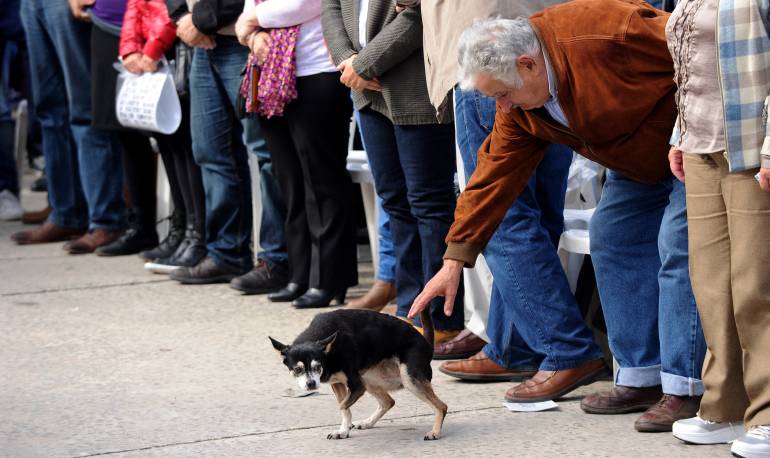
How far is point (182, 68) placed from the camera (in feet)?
23.1

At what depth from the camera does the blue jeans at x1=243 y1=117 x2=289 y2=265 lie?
6.67 m

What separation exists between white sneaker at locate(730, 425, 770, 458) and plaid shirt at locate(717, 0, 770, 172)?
75 centimetres

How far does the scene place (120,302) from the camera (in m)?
6.80

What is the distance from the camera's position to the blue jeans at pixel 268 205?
263 inches

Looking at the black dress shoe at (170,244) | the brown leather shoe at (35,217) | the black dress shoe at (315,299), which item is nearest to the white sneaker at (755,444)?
the black dress shoe at (315,299)

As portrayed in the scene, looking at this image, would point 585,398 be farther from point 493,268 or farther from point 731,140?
point 731,140

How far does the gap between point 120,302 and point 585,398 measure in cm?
304

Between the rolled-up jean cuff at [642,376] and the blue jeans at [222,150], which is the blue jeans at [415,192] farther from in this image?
the blue jeans at [222,150]

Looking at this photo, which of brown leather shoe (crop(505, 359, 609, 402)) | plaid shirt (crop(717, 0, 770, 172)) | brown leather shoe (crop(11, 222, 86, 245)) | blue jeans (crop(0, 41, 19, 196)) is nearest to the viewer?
plaid shirt (crop(717, 0, 770, 172))

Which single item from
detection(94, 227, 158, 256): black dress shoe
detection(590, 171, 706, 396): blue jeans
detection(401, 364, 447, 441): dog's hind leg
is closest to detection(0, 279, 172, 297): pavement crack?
detection(94, 227, 158, 256): black dress shoe

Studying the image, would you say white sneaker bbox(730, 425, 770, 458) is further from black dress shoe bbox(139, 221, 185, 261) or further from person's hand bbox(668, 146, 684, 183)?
black dress shoe bbox(139, 221, 185, 261)

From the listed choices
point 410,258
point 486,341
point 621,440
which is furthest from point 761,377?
point 410,258

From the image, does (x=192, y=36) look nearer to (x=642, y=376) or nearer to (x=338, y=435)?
(x=338, y=435)

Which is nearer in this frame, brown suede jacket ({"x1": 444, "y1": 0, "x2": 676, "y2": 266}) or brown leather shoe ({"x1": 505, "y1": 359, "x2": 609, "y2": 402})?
brown suede jacket ({"x1": 444, "y1": 0, "x2": 676, "y2": 266})
